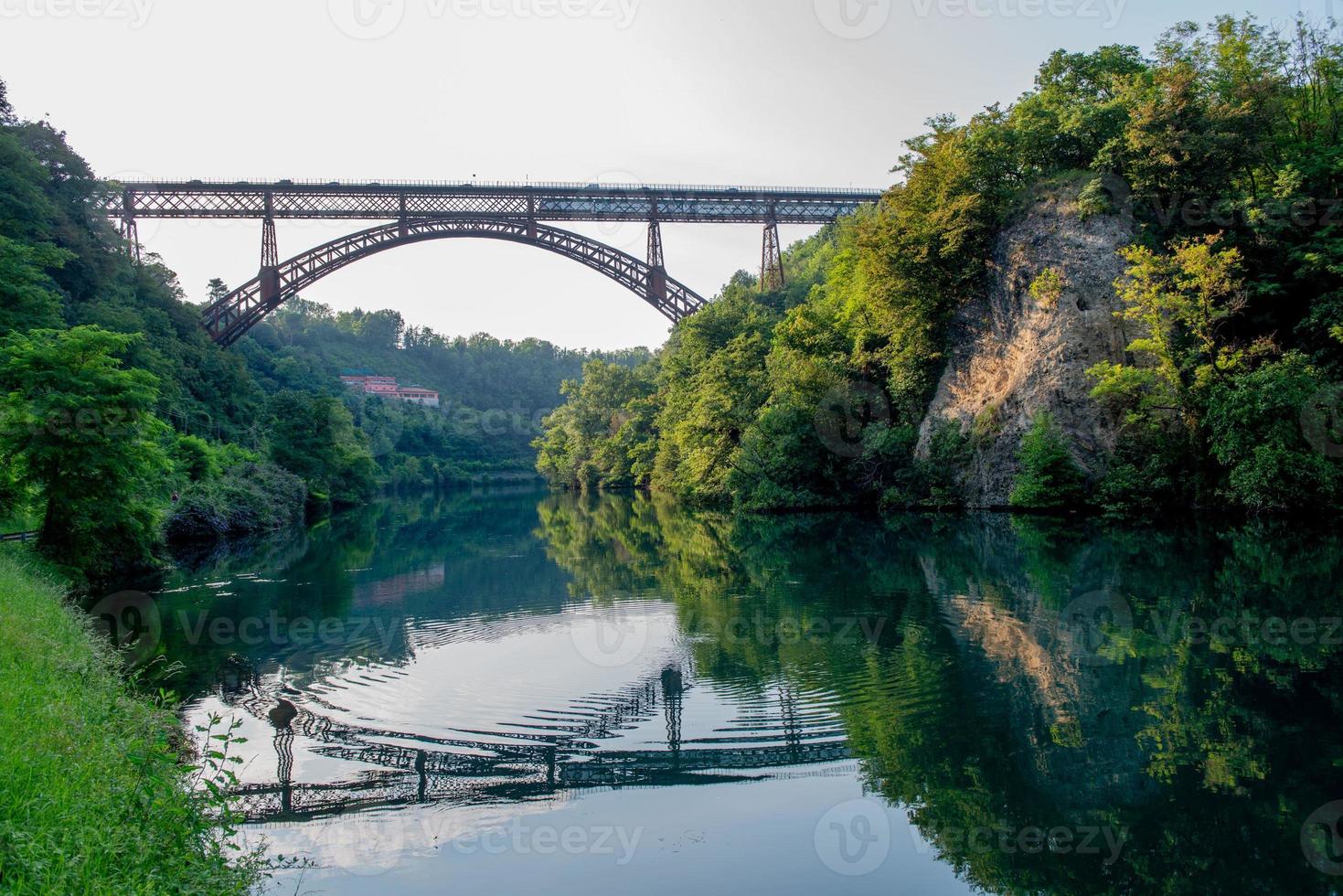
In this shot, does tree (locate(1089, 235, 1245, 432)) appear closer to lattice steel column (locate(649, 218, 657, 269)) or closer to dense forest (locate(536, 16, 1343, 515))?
dense forest (locate(536, 16, 1343, 515))

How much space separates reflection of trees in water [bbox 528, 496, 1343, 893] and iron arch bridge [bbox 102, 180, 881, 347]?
3103 cm

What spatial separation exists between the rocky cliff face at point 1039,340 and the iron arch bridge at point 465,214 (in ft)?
61.2

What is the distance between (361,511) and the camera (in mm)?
45875

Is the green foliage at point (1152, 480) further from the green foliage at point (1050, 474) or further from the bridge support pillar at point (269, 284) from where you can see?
the bridge support pillar at point (269, 284)

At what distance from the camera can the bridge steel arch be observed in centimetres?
4419

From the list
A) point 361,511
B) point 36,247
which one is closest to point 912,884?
point 36,247

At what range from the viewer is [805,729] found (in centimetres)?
763

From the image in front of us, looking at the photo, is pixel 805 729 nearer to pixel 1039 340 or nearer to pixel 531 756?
pixel 531 756

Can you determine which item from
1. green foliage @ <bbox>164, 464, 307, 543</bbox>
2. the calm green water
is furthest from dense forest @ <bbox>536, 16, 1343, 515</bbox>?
green foliage @ <bbox>164, 464, 307, 543</bbox>

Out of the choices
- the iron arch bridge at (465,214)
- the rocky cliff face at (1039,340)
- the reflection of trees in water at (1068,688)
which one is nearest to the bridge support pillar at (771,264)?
the iron arch bridge at (465,214)

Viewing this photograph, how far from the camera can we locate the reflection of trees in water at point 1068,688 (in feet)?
17.8

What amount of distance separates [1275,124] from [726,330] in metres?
24.8

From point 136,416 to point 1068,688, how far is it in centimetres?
1505

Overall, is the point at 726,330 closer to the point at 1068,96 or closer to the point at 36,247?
the point at 1068,96
